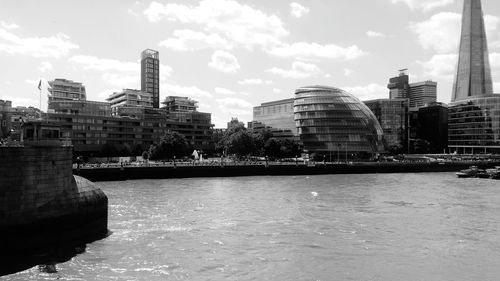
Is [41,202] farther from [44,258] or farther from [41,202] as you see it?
[44,258]

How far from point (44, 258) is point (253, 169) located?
97.6m

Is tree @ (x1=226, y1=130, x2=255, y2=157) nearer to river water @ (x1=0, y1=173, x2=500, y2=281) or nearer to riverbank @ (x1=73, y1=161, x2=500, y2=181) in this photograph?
riverbank @ (x1=73, y1=161, x2=500, y2=181)

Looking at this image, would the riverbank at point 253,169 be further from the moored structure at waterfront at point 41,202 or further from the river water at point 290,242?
the moored structure at waterfront at point 41,202

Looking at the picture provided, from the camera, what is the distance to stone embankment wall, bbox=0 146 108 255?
32.2 metres

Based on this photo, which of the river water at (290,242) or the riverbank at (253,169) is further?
the riverbank at (253,169)

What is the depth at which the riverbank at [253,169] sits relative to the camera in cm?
→ 10453

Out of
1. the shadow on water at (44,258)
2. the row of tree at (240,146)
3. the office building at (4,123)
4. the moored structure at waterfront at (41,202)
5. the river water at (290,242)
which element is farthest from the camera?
the row of tree at (240,146)

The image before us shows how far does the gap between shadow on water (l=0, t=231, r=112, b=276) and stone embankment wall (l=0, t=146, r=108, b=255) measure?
1.20ft

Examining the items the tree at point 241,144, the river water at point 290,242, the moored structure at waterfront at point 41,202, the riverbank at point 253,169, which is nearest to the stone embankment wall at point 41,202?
the moored structure at waterfront at point 41,202

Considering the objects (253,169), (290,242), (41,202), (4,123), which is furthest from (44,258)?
(253,169)

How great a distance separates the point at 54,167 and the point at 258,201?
34679 mm

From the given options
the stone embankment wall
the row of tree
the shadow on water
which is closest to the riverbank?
the row of tree

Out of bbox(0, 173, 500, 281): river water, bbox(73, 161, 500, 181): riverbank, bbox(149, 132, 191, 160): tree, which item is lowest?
bbox(0, 173, 500, 281): river water

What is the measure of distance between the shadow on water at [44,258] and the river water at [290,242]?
0.70m
